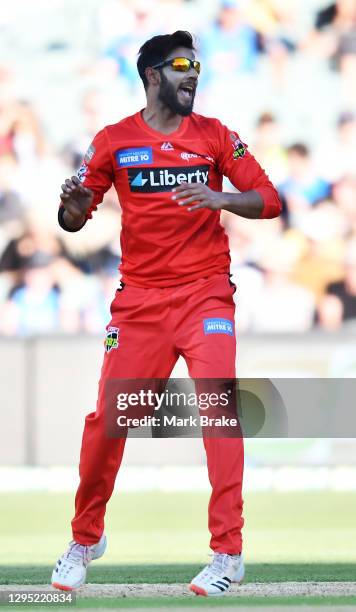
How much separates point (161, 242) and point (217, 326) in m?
0.42

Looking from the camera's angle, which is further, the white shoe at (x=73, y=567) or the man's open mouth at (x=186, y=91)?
the man's open mouth at (x=186, y=91)

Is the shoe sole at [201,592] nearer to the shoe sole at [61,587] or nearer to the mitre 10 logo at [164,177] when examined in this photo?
the shoe sole at [61,587]

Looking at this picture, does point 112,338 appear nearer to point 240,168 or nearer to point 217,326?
point 217,326

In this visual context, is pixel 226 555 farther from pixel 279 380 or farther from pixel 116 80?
pixel 116 80

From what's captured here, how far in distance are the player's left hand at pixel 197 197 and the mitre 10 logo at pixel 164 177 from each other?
10.3 inches

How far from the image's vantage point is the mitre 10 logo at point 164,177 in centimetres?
509

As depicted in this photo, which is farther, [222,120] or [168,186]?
[222,120]

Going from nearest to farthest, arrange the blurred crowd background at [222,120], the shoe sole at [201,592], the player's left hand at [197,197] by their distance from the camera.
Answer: the shoe sole at [201,592] → the player's left hand at [197,197] → the blurred crowd background at [222,120]

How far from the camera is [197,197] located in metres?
4.78

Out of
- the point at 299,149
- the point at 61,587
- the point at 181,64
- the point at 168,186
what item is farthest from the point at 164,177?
the point at 299,149

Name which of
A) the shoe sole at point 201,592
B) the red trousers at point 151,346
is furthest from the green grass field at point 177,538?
the red trousers at point 151,346

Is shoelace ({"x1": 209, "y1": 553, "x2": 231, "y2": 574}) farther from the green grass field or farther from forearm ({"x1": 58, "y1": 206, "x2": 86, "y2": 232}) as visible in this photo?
forearm ({"x1": 58, "y1": 206, "x2": 86, "y2": 232})

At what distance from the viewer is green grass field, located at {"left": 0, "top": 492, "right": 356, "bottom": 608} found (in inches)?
217

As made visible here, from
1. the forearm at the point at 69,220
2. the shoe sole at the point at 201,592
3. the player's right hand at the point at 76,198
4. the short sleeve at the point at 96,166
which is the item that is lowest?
the shoe sole at the point at 201,592
